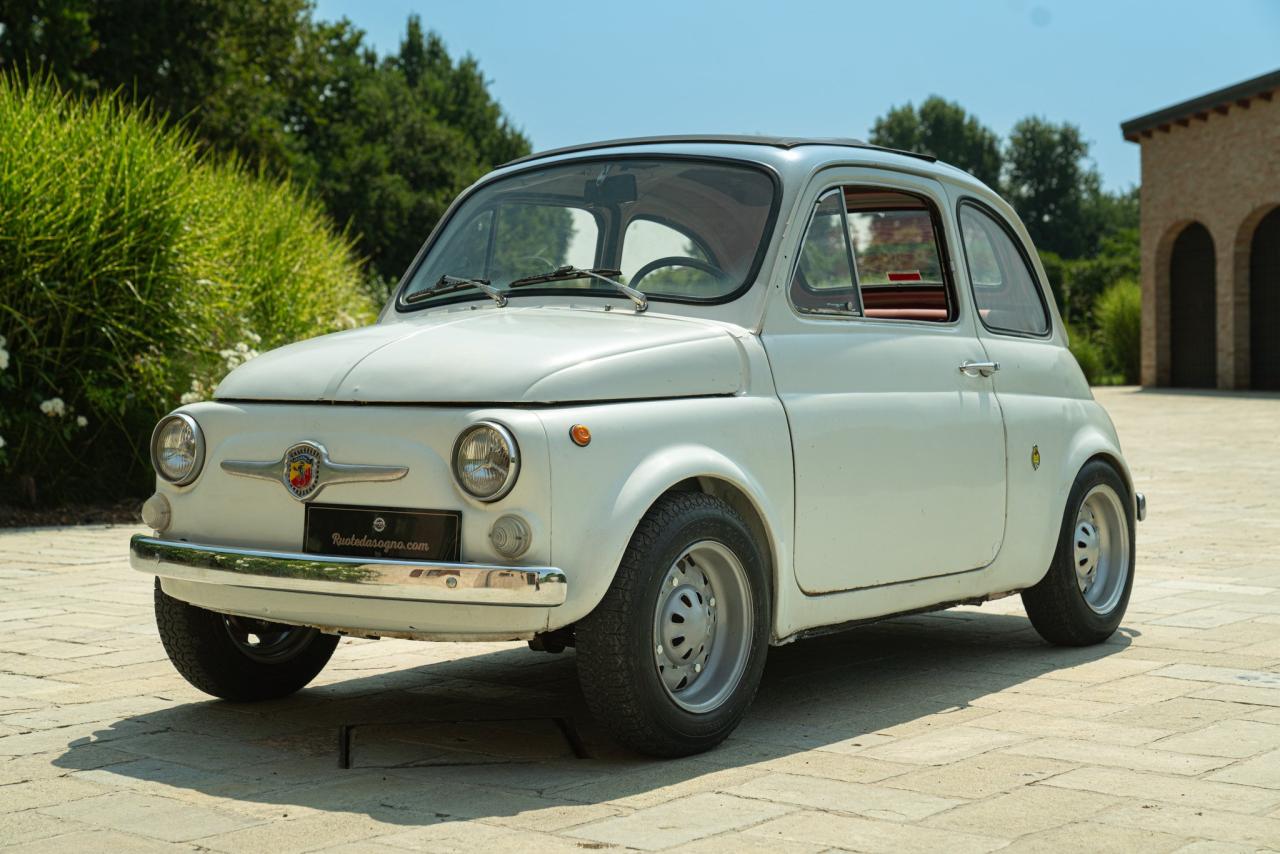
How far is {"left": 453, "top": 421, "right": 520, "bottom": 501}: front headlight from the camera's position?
4.27 metres

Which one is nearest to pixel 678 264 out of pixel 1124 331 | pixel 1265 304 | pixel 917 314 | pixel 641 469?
pixel 641 469

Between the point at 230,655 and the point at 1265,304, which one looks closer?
the point at 230,655

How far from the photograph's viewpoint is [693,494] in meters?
4.66

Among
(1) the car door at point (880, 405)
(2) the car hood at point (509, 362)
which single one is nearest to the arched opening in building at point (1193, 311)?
(1) the car door at point (880, 405)

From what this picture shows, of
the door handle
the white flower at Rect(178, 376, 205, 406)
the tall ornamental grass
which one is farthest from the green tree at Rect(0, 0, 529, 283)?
the tall ornamental grass

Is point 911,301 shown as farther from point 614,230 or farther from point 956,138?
point 956,138

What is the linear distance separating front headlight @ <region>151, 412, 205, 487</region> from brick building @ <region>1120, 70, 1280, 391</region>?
29.8 m

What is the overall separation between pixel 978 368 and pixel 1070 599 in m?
1.12

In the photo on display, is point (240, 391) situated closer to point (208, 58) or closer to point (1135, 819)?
point (1135, 819)

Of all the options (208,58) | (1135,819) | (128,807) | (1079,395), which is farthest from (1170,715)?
(208,58)

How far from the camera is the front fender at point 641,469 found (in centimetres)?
430

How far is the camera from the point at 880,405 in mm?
5469

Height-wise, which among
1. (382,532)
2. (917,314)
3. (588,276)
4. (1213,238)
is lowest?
(382,532)

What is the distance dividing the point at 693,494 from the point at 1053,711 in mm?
1618
